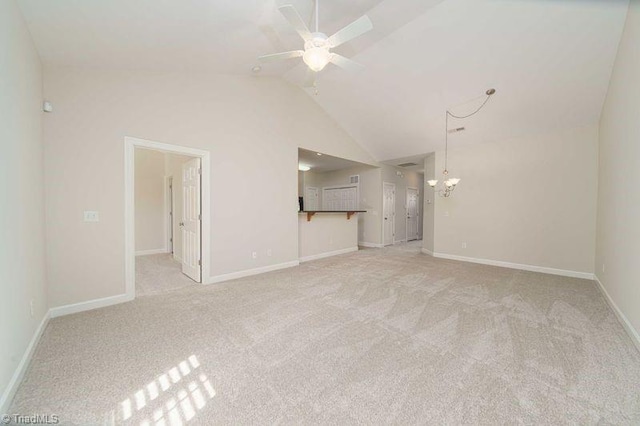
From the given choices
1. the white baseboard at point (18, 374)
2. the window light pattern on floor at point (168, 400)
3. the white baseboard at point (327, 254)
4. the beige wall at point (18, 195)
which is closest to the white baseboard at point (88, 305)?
the beige wall at point (18, 195)

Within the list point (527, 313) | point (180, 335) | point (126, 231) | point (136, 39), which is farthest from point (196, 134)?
point (527, 313)

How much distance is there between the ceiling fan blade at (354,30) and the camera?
2023 millimetres

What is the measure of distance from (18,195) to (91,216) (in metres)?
1.08

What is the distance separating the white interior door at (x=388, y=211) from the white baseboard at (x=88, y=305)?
6.28m

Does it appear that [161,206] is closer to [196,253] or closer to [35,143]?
[196,253]

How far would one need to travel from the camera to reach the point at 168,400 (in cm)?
146

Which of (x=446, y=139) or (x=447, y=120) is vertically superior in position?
(x=447, y=120)

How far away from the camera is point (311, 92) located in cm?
514

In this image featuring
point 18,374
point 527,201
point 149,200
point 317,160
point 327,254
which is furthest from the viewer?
point 317,160

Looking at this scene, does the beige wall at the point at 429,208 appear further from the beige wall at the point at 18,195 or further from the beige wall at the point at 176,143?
the beige wall at the point at 18,195

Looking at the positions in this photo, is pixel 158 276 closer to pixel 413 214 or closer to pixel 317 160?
pixel 317 160

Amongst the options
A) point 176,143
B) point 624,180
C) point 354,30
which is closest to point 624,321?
point 624,180

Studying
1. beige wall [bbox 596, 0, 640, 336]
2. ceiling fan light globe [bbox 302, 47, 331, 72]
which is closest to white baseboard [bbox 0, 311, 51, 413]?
ceiling fan light globe [bbox 302, 47, 331, 72]

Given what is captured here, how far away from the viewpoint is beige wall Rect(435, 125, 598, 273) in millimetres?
4137
